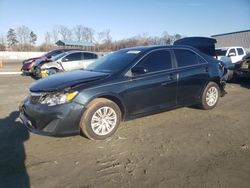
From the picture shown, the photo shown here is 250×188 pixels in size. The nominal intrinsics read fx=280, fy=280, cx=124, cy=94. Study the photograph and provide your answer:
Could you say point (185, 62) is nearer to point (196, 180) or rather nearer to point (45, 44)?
point (196, 180)

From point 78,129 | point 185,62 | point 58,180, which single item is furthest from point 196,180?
point 185,62

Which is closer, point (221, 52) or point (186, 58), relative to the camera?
point (186, 58)

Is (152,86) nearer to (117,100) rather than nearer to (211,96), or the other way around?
(117,100)

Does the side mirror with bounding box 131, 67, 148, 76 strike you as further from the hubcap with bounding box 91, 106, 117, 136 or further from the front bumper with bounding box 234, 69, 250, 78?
the front bumper with bounding box 234, 69, 250, 78

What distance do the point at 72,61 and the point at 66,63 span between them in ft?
1.22

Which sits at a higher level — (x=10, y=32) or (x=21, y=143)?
(x=10, y=32)

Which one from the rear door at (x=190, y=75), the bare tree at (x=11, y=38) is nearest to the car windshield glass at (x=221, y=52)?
the rear door at (x=190, y=75)

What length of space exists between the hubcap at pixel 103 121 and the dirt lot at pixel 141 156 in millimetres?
202

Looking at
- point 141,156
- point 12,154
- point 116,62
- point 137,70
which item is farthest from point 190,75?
point 12,154

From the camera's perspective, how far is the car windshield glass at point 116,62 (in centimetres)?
563

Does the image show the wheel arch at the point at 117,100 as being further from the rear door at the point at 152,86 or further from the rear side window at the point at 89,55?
the rear side window at the point at 89,55

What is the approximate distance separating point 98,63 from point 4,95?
17.1ft

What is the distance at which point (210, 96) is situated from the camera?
22.9ft

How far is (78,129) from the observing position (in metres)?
4.84
